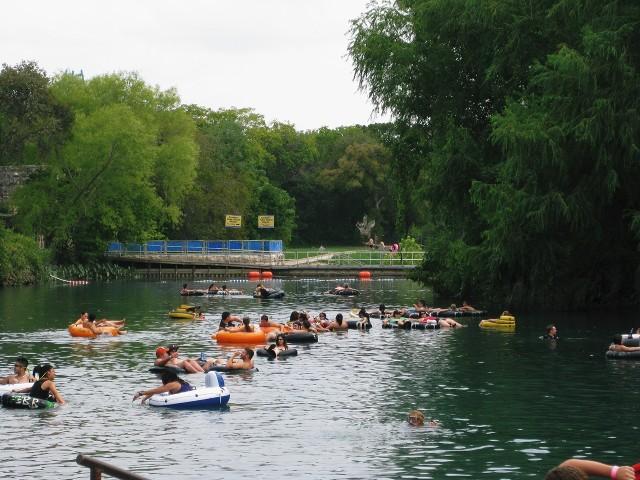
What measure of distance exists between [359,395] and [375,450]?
23.7 feet

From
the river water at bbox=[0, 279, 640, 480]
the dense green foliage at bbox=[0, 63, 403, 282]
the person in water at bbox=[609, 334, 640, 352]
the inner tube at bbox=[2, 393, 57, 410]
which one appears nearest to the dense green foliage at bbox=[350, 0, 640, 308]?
the river water at bbox=[0, 279, 640, 480]

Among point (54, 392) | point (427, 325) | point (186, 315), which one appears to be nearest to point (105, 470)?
point (54, 392)

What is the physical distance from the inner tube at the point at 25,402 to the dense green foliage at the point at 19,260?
57373 millimetres

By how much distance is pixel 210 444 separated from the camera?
2492 centimetres

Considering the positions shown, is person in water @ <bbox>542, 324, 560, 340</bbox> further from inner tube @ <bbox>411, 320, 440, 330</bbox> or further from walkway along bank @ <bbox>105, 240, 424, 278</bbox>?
walkway along bank @ <bbox>105, 240, 424, 278</bbox>

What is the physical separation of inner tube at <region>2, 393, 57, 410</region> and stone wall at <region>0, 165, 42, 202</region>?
66865 millimetres

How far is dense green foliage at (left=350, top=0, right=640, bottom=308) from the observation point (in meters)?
46.5

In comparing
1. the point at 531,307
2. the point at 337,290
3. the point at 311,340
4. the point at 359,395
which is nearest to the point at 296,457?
the point at 359,395

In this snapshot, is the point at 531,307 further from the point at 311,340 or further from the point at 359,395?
the point at 359,395

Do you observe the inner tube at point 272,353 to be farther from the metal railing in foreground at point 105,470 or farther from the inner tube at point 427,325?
the metal railing in foreground at point 105,470

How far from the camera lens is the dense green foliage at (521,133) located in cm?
4653

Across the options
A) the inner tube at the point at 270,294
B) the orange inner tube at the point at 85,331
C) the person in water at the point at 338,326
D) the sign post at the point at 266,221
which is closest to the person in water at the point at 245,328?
the person in water at the point at 338,326

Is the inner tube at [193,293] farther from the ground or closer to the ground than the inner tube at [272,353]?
farther from the ground

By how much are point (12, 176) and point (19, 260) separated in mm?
10252
